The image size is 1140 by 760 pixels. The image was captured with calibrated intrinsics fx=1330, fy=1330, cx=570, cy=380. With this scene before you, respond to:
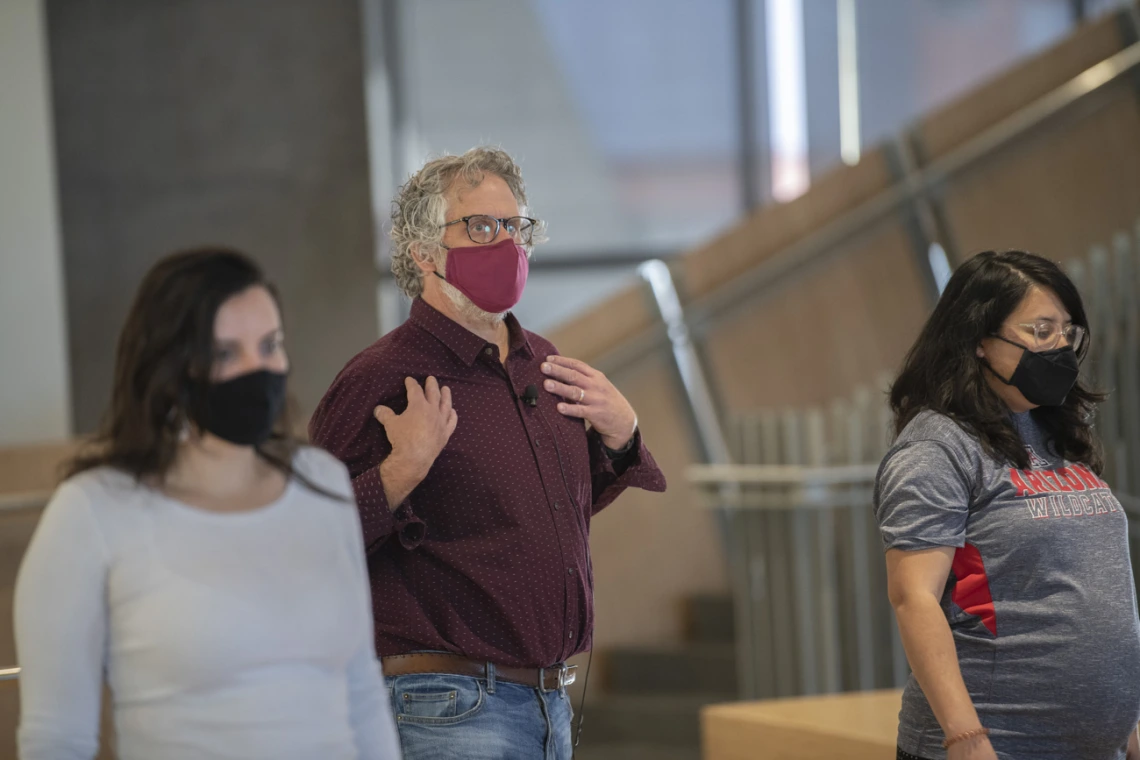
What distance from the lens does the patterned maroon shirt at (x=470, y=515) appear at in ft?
6.68

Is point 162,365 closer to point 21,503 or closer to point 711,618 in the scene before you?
point 21,503

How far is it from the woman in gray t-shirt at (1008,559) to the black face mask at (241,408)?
1038 millimetres

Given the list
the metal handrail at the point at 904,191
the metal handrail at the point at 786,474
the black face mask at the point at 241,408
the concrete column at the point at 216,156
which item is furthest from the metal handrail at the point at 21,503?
the concrete column at the point at 216,156

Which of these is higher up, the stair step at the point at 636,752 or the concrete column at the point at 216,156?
the concrete column at the point at 216,156

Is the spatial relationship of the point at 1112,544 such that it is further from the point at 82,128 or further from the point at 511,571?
the point at 82,128

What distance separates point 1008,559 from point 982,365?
328mm

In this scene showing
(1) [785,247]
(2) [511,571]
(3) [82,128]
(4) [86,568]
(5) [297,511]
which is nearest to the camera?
(4) [86,568]

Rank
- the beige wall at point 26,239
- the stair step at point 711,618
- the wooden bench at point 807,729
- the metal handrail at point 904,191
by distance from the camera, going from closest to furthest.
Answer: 1. the wooden bench at point 807,729
2. the stair step at point 711,618
3. the metal handrail at point 904,191
4. the beige wall at point 26,239

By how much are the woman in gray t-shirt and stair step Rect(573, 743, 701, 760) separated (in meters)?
2.72

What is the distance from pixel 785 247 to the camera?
541 centimetres

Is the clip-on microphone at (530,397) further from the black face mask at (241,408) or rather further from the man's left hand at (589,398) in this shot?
the black face mask at (241,408)

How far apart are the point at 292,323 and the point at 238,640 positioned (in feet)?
20.9

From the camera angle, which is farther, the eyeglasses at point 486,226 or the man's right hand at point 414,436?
the eyeglasses at point 486,226

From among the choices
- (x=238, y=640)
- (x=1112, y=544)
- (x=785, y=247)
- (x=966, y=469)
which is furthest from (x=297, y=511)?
(x=785, y=247)
